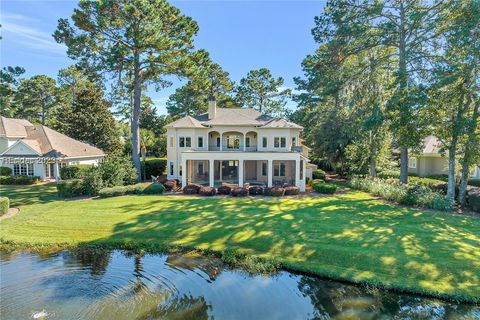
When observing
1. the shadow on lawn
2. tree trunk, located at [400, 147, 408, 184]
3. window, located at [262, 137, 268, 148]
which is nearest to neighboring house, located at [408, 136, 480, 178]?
tree trunk, located at [400, 147, 408, 184]

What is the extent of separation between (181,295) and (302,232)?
744 centimetres

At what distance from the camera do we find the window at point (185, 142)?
102ft

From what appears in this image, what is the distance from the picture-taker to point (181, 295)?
9859mm

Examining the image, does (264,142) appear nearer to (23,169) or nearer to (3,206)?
(3,206)

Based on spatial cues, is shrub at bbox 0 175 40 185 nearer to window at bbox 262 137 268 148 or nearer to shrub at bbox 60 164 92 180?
shrub at bbox 60 164 92 180

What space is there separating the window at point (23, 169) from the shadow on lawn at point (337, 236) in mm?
18596

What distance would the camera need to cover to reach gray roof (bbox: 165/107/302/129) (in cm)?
3077

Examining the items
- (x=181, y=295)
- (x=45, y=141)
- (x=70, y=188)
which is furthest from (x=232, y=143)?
(x=181, y=295)

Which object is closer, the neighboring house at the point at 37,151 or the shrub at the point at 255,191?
the shrub at the point at 255,191

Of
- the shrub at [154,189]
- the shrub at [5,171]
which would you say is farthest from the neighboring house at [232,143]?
the shrub at [5,171]

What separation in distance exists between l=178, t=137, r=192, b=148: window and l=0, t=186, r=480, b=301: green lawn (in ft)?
31.4

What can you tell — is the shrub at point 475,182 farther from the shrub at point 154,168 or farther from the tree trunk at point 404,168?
the shrub at point 154,168

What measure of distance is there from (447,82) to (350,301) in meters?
16.6

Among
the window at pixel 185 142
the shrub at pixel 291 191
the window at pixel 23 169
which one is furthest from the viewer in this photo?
the window at pixel 23 169
